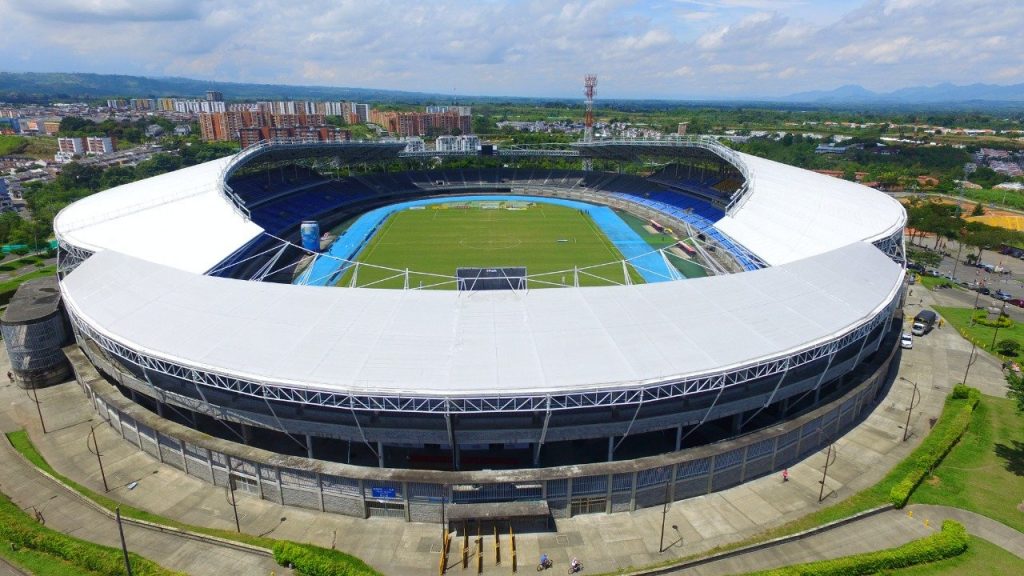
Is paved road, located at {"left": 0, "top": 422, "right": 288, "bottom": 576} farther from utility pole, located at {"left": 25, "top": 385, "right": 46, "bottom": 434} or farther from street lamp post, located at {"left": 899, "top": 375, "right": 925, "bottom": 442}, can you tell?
street lamp post, located at {"left": 899, "top": 375, "right": 925, "bottom": 442}

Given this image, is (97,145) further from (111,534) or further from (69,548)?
(69,548)

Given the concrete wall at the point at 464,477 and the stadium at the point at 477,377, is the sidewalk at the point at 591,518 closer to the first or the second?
the concrete wall at the point at 464,477

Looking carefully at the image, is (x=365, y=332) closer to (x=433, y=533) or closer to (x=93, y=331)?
(x=433, y=533)

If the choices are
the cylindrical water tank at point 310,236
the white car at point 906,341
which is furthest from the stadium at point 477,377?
the cylindrical water tank at point 310,236

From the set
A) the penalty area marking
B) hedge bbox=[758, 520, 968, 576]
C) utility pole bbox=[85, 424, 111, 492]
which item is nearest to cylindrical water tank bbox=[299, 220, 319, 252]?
the penalty area marking

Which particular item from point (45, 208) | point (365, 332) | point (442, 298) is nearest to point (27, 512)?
point (365, 332)

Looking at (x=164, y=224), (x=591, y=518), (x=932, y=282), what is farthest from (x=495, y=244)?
(x=591, y=518)
